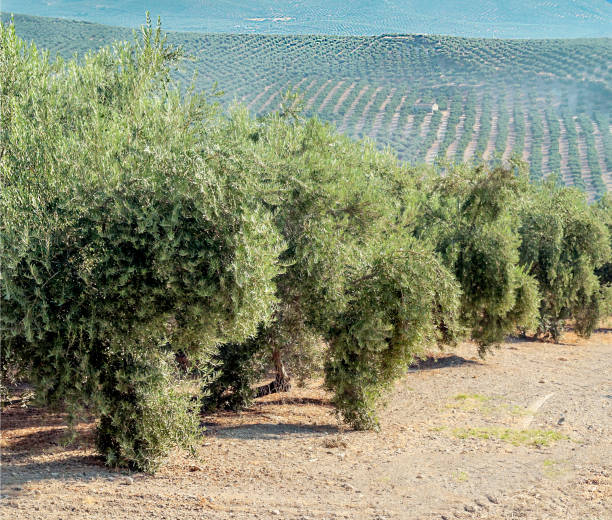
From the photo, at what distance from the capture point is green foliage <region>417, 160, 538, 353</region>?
64.1 ft

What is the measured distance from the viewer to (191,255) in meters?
8.84

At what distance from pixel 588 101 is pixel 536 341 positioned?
62.5 m

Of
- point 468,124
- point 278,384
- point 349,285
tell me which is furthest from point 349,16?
point 349,285

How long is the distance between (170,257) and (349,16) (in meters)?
123

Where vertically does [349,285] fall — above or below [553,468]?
above

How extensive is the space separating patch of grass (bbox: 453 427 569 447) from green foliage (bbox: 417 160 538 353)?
20.8ft

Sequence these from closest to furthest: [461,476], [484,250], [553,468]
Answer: [461,476] → [553,468] → [484,250]

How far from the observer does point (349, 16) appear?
400ft

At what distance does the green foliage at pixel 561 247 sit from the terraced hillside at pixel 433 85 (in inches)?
1363

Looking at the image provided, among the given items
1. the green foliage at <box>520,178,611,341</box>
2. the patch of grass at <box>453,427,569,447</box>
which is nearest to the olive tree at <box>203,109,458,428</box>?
the patch of grass at <box>453,427,569,447</box>

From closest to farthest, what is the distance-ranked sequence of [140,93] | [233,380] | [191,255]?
[191,255], [140,93], [233,380]

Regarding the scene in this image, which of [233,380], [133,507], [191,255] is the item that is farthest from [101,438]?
[233,380]

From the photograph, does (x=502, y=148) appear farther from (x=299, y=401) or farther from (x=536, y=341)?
(x=299, y=401)

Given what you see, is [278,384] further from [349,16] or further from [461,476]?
[349,16]
